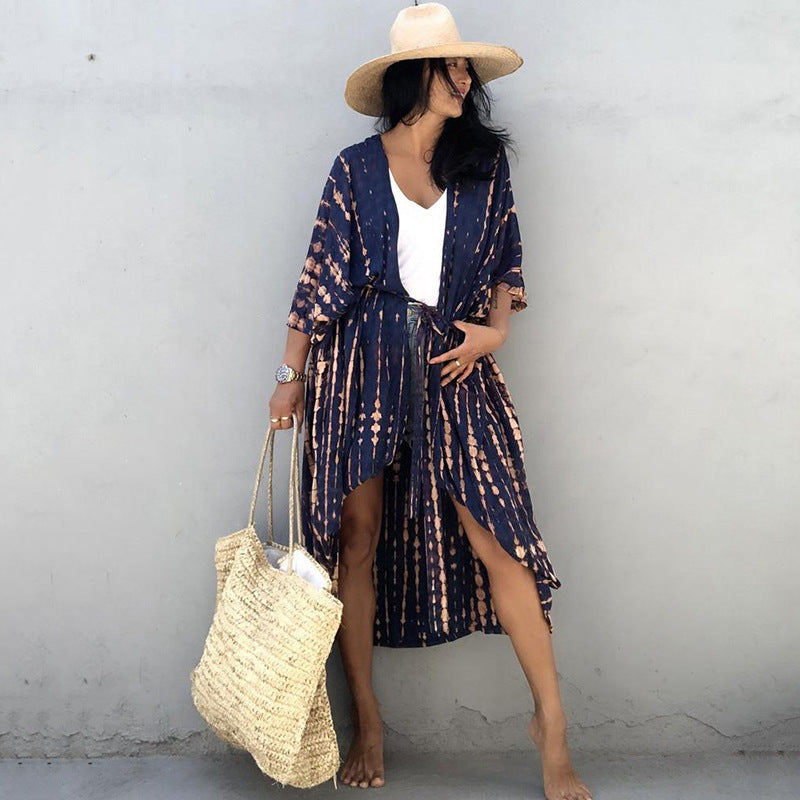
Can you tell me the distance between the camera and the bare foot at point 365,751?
279 cm

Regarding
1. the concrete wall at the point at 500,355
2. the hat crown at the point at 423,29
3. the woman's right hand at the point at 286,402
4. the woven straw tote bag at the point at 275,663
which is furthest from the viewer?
the concrete wall at the point at 500,355

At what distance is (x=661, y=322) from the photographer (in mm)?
2926

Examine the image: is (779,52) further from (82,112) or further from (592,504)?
(82,112)

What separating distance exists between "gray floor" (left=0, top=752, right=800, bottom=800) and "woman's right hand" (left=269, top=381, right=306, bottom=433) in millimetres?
923

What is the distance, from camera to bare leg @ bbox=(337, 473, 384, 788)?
279 cm

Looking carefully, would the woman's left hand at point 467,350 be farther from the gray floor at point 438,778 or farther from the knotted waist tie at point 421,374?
the gray floor at point 438,778

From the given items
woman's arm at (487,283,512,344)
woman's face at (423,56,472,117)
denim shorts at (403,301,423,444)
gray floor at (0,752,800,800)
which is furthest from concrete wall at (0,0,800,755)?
denim shorts at (403,301,423,444)

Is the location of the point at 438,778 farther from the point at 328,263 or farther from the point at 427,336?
the point at 328,263

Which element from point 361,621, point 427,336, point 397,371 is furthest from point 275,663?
point 427,336

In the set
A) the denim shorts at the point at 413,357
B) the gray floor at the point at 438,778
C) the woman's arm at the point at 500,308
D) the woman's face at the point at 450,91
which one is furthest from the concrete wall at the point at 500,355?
the denim shorts at the point at 413,357

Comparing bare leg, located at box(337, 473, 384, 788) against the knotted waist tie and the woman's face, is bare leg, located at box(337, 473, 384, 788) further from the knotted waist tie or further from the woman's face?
the woman's face

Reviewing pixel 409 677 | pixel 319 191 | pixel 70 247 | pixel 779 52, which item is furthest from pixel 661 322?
pixel 70 247

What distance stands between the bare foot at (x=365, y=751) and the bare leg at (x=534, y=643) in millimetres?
439

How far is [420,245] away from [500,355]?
1.46 feet
